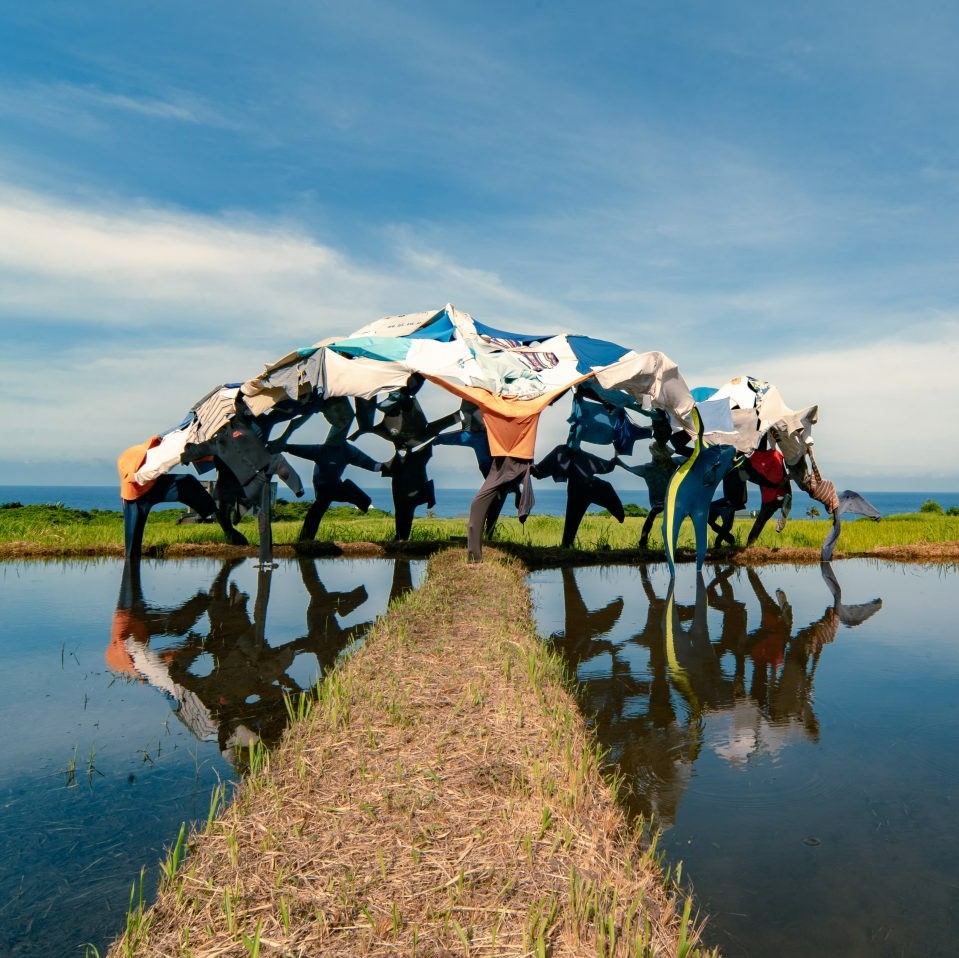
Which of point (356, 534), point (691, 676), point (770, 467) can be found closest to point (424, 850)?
point (691, 676)

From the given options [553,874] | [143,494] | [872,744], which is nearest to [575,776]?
[553,874]

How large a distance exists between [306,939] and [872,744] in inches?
153

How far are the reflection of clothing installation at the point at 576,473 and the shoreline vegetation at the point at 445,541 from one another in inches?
30.2

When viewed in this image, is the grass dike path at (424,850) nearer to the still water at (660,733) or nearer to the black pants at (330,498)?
the still water at (660,733)

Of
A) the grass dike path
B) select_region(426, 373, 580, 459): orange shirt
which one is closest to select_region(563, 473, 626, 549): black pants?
select_region(426, 373, 580, 459): orange shirt

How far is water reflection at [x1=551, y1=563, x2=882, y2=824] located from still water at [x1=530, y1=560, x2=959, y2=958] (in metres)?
0.02

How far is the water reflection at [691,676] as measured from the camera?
15.0 feet

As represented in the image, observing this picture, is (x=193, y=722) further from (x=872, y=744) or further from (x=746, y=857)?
(x=872, y=744)

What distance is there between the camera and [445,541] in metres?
14.9

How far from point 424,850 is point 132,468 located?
37.6ft

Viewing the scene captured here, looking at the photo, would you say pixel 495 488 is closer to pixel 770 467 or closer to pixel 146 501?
pixel 770 467

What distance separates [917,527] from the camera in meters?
17.5

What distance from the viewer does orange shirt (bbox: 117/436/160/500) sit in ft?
41.4

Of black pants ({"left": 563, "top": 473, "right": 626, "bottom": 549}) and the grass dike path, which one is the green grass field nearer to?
black pants ({"left": 563, "top": 473, "right": 626, "bottom": 549})
